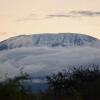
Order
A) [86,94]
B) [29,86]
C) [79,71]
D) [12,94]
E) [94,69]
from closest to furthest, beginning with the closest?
[12,94], [29,86], [86,94], [79,71], [94,69]

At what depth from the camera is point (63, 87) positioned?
36500 millimetres

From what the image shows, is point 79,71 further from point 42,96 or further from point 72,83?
point 42,96

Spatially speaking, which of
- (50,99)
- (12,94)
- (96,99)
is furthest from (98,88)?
(12,94)

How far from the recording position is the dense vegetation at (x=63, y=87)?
18.8 m

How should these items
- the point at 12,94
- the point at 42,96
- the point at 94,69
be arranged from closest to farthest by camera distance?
the point at 12,94 < the point at 42,96 < the point at 94,69

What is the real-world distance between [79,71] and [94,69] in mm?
3219

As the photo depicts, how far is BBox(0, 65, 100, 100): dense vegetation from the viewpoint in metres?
18.8

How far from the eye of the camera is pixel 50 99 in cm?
2388

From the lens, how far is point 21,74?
19.1 metres

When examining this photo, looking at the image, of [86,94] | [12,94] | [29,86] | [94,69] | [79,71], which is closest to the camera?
[12,94]

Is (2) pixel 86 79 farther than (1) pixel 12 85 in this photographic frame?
Result: Yes

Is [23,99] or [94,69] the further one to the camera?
[94,69]

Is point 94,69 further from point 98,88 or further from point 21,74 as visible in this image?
point 21,74

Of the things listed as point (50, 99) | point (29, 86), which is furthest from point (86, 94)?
point (29, 86)
